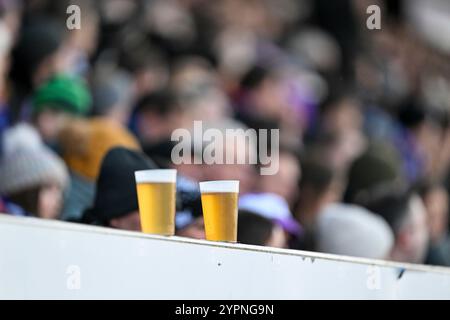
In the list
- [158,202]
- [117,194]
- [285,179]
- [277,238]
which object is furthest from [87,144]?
[285,179]

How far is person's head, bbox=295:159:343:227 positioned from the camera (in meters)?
2.66

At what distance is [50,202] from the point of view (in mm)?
2021

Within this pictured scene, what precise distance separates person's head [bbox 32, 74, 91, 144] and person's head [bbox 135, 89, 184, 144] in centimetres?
20

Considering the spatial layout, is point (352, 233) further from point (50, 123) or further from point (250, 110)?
point (50, 123)

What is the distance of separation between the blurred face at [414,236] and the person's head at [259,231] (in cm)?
51

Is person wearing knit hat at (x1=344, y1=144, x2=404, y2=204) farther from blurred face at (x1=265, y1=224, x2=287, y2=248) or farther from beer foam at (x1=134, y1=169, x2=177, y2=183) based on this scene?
beer foam at (x1=134, y1=169, x2=177, y2=183)

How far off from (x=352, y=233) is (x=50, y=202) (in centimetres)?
80

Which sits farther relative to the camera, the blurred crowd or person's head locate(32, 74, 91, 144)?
person's head locate(32, 74, 91, 144)

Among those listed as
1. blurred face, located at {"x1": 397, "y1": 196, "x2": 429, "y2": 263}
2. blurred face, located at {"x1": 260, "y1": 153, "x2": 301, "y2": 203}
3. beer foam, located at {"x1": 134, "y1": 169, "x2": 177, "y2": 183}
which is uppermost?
beer foam, located at {"x1": 134, "y1": 169, "x2": 177, "y2": 183}

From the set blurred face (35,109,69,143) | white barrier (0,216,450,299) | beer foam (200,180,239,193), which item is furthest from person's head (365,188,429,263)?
blurred face (35,109,69,143)

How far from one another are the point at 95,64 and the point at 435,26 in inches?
63.6

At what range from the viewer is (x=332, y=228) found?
2527 mm

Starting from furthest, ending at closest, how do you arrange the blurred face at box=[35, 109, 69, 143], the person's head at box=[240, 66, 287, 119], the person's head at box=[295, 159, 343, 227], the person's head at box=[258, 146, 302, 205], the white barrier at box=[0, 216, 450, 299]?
the person's head at box=[240, 66, 287, 119] → the person's head at box=[295, 159, 343, 227] → the person's head at box=[258, 146, 302, 205] → the blurred face at box=[35, 109, 69, 143] → the white barrier at box=[0, 216, 450, 299]
